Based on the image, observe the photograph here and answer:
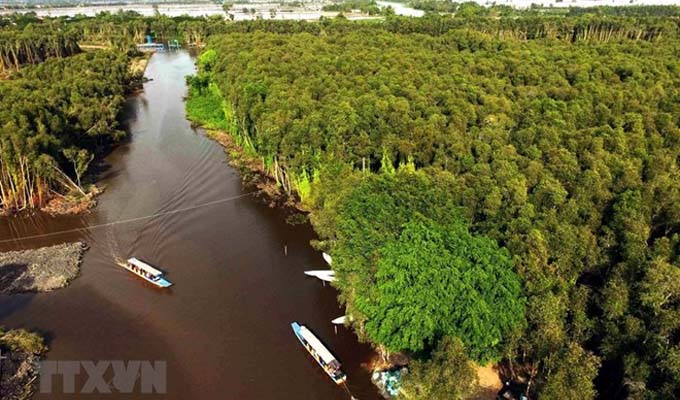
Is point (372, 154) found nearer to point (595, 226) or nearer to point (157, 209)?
point (595, 226)

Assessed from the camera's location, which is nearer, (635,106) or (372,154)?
(372,154)

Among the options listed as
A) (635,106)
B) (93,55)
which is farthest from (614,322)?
(93,55)

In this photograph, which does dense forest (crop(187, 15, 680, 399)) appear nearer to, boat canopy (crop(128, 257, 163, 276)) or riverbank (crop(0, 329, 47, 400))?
boat canopy (crop(128, 257, 163, 276))

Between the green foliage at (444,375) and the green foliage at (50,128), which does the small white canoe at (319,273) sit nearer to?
the green foliage at (444,375)

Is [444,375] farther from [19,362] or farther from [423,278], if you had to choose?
[19,362]

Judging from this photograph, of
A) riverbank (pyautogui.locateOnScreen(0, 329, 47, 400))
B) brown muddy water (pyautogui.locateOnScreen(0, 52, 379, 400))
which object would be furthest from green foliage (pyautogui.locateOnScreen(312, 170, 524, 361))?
riverbank (pyautogui.locateOnScreen(0, 329, 47, 400))

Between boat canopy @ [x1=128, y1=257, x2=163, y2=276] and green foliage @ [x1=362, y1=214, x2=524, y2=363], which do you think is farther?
boat canopy @ [x1=128, y1=257, x2=163, y2=276]

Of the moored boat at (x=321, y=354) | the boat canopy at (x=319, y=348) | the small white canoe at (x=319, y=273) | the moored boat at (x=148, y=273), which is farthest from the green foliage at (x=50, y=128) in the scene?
the boat canopy at (x=319, y=348)
